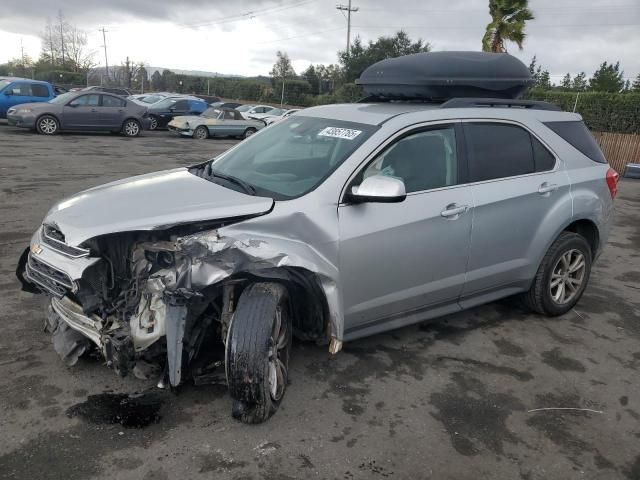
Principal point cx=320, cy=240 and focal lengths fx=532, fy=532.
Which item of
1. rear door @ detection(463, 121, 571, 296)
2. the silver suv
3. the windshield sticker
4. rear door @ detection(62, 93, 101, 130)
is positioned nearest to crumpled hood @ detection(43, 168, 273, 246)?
the silver suv

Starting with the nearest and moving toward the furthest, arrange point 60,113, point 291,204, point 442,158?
1. point 291,204
2. point 442,158
3. point 60,113

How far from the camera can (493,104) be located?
14.1 feet

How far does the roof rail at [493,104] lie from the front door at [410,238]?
0.25m

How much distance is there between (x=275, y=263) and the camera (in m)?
2.96

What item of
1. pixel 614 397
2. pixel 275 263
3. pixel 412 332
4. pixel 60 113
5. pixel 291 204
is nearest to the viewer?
pixel 275 263

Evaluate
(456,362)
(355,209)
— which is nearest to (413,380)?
(456,362)

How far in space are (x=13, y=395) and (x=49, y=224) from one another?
1.02m

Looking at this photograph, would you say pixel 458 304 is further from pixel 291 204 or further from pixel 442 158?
pixel 291 204

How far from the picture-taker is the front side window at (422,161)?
359 cm

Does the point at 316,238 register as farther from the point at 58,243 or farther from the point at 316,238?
the point at 58,243

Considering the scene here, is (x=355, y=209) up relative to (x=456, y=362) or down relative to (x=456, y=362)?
up

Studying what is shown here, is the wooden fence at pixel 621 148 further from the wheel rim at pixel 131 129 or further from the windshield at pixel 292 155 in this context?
the windshield at pixel 292 155

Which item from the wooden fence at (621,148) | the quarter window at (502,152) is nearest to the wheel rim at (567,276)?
the quarter window at (502,152)

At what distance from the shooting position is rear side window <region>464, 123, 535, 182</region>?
155 inches
